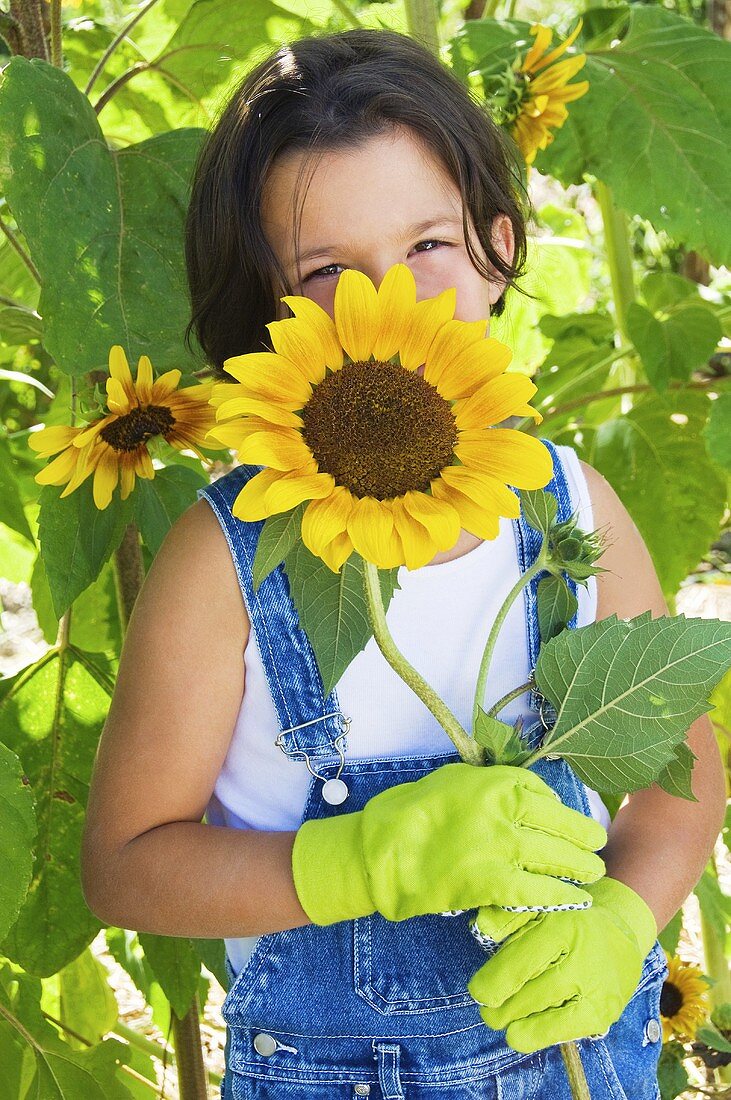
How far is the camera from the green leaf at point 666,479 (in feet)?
4.40

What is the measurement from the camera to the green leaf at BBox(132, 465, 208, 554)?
3.22 ft

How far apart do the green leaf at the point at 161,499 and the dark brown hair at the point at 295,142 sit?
10 centimetres

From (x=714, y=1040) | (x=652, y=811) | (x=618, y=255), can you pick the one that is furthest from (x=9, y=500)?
(x=714, y=1040)

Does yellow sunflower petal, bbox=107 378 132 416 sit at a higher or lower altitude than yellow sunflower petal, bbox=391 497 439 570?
higher

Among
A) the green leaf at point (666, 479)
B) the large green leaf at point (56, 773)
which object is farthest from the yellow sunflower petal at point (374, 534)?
the green leaf at point (666, 479)

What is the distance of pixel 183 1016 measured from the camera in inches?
44.9

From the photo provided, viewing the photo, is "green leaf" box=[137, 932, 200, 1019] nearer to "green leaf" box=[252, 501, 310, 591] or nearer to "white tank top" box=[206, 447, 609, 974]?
"white tank top" box=[206, 447, 609, 974]

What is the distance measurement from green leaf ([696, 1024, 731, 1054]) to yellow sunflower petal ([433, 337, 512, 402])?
911mm

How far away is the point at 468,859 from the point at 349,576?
0.17 m

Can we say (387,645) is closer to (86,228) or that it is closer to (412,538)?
(412,538)

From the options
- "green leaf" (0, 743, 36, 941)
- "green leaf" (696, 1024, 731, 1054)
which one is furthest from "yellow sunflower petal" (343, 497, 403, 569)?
"green leaf" (696, 1024, 731, 1054)

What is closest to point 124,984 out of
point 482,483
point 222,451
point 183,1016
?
point 183,1016

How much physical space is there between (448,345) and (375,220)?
0.20 meters

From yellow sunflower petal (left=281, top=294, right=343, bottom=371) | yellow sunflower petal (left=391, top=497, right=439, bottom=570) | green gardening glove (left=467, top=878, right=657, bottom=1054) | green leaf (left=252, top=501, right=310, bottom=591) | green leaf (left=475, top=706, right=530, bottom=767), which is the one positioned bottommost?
green gardening glove (left=467, top=878, right=657, bottom=1054)
